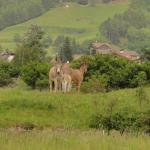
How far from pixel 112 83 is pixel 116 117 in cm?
920

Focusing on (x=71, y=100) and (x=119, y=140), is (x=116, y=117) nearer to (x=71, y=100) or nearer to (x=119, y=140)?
(x=71, y=100)

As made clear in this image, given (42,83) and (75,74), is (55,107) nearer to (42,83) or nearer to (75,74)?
(75,74)

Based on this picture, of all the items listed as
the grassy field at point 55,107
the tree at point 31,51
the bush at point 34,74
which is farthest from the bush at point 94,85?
the tree at point 31,51

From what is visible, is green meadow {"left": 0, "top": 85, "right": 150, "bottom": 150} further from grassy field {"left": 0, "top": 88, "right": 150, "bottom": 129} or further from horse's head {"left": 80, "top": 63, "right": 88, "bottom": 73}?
horse's head {"left": 80, "top": 63, "right": 88, "bottom": 73}

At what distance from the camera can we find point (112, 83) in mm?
27359

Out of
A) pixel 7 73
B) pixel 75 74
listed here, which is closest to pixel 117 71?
pixel 75 74

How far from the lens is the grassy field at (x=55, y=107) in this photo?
1934cm

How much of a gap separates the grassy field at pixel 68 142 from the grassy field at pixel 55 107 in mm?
6084

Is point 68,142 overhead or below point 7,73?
overhead

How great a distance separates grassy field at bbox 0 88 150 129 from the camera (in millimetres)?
19344

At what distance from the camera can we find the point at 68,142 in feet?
38.5

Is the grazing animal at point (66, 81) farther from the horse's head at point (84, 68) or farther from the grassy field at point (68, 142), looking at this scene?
the grassy field at point (68, 142)

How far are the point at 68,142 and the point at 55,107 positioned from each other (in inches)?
351

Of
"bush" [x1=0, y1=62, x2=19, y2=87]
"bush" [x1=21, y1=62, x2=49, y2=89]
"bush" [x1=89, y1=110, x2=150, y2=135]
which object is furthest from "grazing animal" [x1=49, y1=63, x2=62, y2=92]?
"bush" [x1=0, y1=62, x2=19, y2=87]
